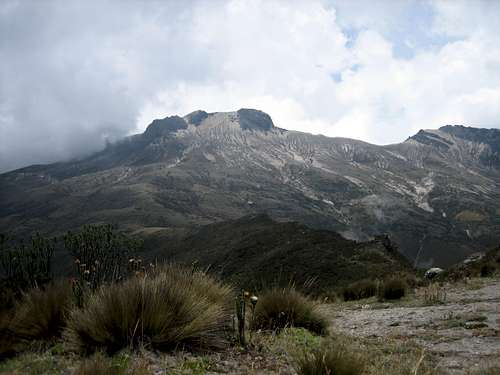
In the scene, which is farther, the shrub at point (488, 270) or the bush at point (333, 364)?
the shrub at point (488, 270)

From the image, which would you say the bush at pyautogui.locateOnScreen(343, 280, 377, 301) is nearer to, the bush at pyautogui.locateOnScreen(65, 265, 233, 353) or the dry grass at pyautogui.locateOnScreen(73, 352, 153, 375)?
the bush at pyautogui.locateOnScreen(65, 265, 233, 353)

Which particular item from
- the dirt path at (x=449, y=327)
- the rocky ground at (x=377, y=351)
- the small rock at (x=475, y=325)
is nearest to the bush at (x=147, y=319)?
the rocky ground at (x=377, y=351)

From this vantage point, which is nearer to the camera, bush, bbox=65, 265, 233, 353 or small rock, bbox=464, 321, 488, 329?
bush, bbox=65, 265, 233, 353

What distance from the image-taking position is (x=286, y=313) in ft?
21.7

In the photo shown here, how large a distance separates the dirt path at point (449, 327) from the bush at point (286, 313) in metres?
1.12

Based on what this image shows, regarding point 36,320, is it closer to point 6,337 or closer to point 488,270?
point 6,337

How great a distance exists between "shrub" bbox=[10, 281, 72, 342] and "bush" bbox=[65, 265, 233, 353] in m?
0.82

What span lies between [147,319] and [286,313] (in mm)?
2776

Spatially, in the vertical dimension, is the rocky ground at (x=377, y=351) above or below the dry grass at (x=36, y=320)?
below

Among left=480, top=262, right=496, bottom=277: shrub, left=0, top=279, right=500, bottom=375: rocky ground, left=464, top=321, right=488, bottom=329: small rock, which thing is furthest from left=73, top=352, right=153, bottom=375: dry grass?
left=480, top=262, right=496, bottom=277: shrub

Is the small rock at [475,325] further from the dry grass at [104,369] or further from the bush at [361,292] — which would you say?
the bush at [361,292]

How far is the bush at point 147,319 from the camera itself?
4414 millimetres

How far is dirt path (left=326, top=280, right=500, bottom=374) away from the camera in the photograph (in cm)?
550

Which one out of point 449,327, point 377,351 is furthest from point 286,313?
point 449,327
